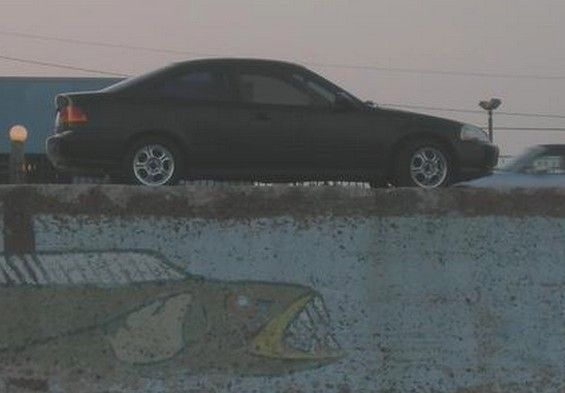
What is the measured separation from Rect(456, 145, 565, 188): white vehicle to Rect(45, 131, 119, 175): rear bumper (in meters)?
6.44

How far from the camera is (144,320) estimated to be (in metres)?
5.61

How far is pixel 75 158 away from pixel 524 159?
784 cm

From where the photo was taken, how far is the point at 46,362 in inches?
219

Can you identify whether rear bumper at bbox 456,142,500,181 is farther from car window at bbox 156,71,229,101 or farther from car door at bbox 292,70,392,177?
car window at bbox 156,71,229,101

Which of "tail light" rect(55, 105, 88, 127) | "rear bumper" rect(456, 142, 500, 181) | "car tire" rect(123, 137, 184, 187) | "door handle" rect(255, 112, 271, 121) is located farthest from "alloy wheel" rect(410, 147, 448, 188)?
"tail light" rect(55, 105, 88, 127)

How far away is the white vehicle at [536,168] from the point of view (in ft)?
42.9

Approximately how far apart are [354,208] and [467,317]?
3.12ft

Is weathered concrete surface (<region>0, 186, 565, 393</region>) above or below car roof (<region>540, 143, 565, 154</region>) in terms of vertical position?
below

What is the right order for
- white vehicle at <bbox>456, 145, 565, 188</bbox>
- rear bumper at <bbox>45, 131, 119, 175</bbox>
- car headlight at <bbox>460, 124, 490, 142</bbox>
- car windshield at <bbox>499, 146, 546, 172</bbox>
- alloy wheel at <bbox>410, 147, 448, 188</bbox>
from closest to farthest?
1. rear bumper at <bbox>45, 131, 119, 175</bbox>
2. alloy wheel at <bbox>410, 147, 448, 188</bbox>
3. car headlight at <bbox>460, 124, 490, 142</bbox>
4. white vehicle at <bbox>456, 145, 565, 188</bbox>
5. car windshield at <bbox>499, 146, 546, 172</bbox>

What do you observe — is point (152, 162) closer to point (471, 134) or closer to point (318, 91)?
point (318, 91)

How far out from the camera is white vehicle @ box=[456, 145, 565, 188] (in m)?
13.1

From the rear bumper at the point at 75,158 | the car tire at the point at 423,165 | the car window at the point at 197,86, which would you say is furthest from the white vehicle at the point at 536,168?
the rear bumper at the point at 75,158

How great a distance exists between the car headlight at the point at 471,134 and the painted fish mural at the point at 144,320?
11.6ft

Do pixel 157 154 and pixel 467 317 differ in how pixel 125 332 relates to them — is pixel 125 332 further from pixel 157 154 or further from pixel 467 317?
pixel 157 154
